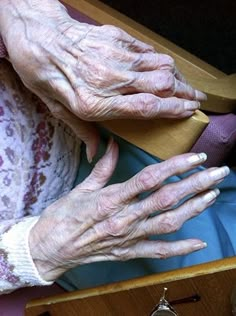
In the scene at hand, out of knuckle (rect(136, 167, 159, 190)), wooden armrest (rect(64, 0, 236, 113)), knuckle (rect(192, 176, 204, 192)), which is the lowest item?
knuckle (rect(136, 167, 159, 190))

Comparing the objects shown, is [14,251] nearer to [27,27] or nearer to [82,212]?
[82,212]

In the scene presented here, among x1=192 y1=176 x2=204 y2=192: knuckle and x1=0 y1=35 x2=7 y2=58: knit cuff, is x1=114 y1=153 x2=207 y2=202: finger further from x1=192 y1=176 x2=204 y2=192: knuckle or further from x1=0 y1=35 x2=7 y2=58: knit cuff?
x1=0 y1=35 x2=7 y2=58: knit cuff

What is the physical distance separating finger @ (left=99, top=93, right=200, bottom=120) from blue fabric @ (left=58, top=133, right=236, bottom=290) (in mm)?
173

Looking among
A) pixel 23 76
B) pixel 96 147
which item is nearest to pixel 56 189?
pixel 96 147

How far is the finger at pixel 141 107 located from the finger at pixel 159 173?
56 millimetres

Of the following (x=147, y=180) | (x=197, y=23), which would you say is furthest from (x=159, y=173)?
(x=197, y=23)

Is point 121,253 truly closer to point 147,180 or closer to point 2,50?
point 147,180

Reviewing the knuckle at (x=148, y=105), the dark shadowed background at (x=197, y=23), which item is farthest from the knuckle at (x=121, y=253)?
the dark shadowed background at (x=197, y=23)

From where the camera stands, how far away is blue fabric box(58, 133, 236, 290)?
99 centimetres

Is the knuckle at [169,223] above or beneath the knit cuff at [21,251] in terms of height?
above

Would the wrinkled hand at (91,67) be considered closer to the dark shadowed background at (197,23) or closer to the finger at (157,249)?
the finger at (157,249)

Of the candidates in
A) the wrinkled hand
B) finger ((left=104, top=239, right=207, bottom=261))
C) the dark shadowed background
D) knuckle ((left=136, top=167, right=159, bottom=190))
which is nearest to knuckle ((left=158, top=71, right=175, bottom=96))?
the wrinkled hand

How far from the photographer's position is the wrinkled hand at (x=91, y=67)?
0.79 m

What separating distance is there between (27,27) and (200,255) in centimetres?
42
